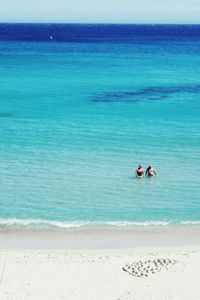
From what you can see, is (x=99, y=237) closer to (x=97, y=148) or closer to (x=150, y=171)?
(x=150, y=171)

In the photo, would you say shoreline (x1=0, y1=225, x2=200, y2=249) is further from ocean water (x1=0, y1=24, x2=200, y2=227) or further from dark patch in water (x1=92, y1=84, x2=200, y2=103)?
dark patch in water (x1=92, y1=84, x2=200, y2=103)

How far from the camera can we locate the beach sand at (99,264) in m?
19.2

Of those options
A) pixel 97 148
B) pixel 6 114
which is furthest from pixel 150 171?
pixel 6 114

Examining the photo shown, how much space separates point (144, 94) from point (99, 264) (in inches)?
1468

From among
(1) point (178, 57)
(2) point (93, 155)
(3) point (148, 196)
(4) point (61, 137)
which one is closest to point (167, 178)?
(3) point (148, 196)

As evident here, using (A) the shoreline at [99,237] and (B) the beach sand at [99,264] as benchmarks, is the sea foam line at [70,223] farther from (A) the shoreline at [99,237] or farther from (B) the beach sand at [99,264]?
(B) the beach sand at [99,264]

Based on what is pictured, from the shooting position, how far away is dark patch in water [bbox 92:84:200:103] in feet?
175

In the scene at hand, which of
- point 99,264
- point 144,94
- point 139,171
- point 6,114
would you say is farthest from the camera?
point 144,94

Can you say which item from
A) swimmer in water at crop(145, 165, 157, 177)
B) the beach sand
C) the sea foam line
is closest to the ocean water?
the sea foam line

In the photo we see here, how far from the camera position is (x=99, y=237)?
24.2 m

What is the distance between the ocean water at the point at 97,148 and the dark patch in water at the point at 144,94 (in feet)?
0.31

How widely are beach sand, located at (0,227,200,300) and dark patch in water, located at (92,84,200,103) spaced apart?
2891 centimetres

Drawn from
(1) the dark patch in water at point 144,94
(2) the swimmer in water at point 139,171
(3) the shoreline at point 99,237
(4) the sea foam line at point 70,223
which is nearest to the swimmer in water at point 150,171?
(2) the swimmer in water at point 139,171

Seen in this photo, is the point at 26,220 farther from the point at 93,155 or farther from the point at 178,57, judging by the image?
the point at 178,57
